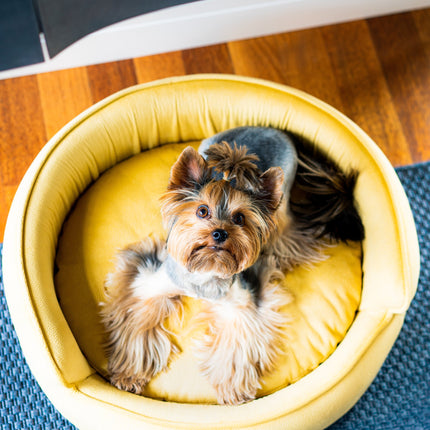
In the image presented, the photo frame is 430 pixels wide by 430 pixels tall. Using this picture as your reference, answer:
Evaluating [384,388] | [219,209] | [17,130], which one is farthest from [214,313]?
[17,130]

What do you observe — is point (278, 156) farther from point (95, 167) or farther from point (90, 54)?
point (90, 54)

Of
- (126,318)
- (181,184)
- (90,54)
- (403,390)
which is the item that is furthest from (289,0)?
A: (403,390)

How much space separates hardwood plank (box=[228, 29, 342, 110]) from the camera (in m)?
2.73

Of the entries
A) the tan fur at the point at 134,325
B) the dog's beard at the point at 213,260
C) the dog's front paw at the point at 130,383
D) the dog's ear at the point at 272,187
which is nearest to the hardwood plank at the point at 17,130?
the tan fur at the point at 134,325

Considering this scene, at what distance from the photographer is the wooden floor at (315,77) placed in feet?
8.45

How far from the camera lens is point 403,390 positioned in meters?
2.21

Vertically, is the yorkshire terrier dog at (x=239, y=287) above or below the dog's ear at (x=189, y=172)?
below

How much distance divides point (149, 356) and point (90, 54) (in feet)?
4.80

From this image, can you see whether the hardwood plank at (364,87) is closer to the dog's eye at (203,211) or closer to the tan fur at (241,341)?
the tan fur at (241,341)

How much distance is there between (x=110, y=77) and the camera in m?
2.66

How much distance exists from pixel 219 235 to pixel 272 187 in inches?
8.4

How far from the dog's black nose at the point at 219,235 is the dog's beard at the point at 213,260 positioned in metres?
0.03

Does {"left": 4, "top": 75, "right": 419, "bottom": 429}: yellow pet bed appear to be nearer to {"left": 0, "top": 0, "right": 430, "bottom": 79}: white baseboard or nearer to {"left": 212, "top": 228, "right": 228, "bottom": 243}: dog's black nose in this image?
{"left": 0, "top": 0, "right": 430, "bottom": 79}: white baseboard

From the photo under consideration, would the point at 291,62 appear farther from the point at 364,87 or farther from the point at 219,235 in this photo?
the point at 219,235
